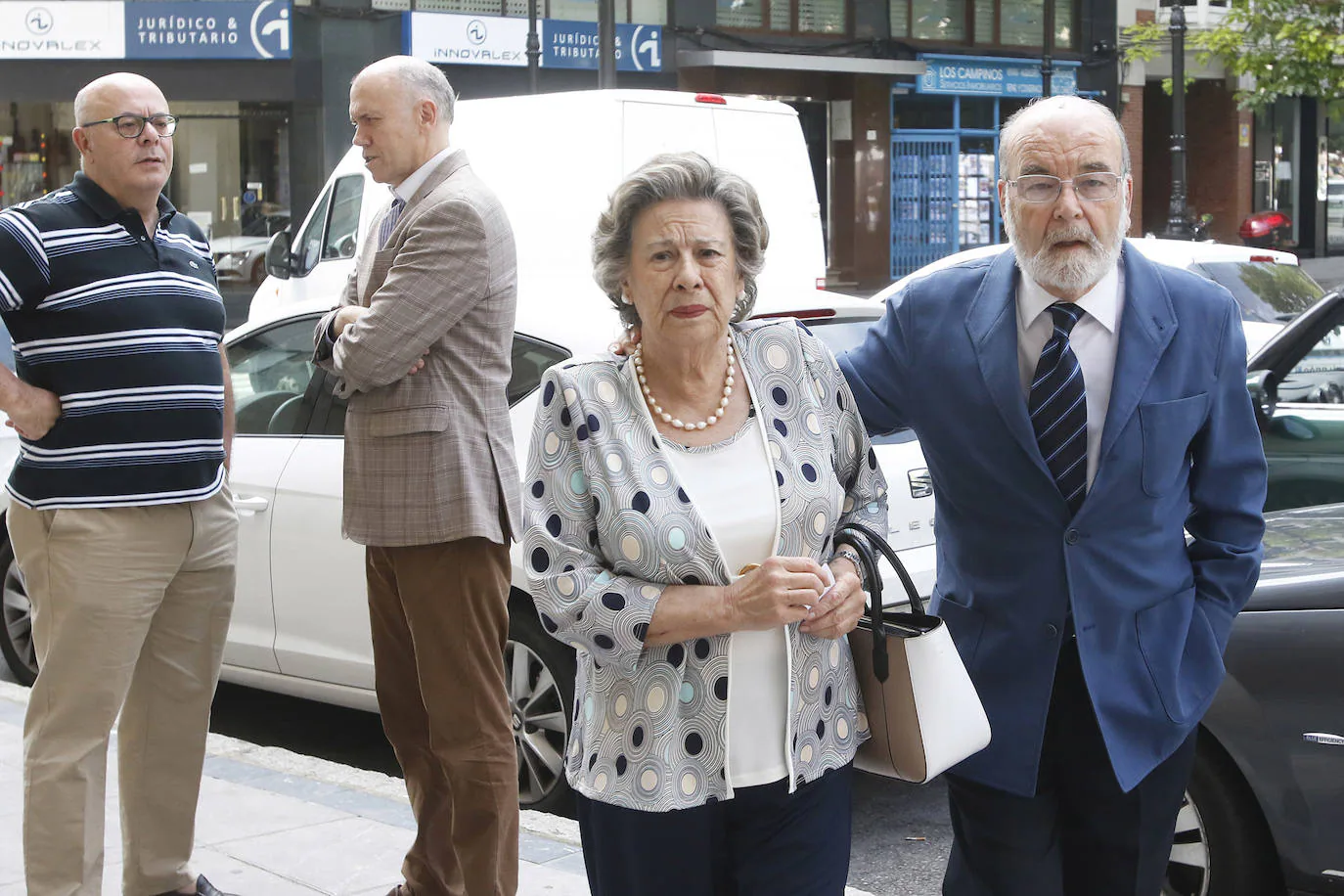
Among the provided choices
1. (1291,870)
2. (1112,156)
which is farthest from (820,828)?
(1291,870)

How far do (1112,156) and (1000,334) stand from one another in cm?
36

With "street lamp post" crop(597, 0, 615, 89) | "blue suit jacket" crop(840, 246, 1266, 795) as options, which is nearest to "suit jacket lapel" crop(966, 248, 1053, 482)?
"blue suit jacket" crop(840, 246, 1266, 795)

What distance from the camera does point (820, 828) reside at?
2.74m

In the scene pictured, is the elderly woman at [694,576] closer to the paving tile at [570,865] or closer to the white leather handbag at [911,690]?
the white leather handbag at [911,690]

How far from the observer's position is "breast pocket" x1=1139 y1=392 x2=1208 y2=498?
2.79 metres

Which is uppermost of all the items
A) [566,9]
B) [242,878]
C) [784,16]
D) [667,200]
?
[784,16]

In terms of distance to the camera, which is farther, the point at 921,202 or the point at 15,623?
the point at 921,202

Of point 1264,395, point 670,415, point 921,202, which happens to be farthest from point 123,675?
point 921,202

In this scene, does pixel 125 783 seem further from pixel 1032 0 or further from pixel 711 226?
pixel 1032 0

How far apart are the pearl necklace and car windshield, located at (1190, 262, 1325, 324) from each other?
6748 millimetres

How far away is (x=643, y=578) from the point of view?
2.65m

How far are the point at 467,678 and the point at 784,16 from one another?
78.0ft

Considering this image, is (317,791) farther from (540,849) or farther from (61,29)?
(61,29)

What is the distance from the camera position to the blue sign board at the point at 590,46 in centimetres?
2358
